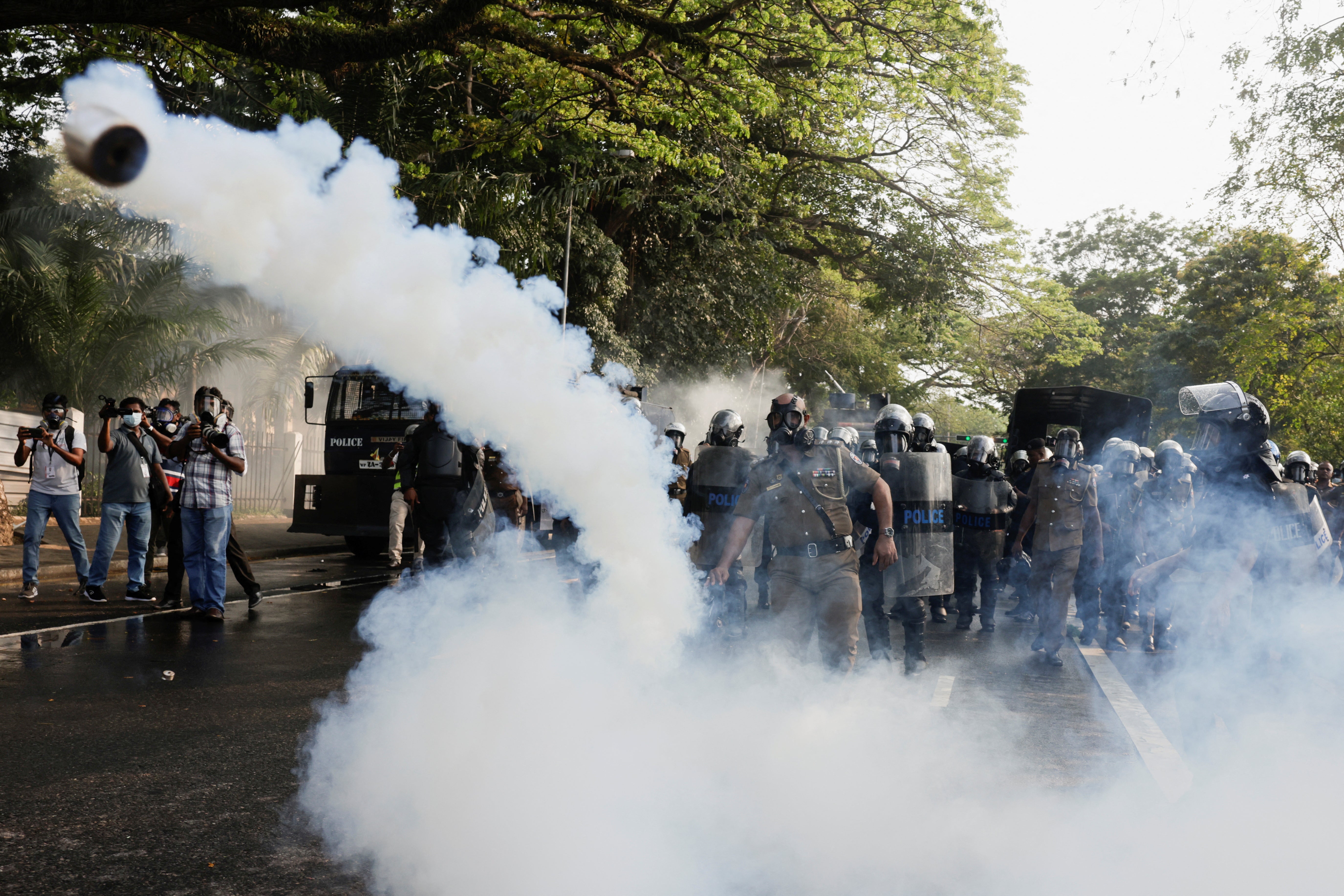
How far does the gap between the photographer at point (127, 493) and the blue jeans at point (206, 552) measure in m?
0.91

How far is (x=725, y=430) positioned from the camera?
8516 mm

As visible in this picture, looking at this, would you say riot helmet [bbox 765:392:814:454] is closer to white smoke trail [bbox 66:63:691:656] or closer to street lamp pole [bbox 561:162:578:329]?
white smoke trail [bbox 66:63:691:656]

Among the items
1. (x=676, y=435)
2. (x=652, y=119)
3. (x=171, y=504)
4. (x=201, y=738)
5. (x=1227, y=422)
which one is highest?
(x=652, y=119)

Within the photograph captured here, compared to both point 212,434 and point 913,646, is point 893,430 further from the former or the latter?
point 212,434

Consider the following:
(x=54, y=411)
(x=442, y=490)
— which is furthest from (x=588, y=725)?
(x=54, y=411)

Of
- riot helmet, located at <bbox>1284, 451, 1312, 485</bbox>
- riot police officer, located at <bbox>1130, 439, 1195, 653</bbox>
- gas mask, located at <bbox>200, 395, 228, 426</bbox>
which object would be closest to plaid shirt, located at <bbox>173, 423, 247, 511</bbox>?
gas mask, located at <bbox>200, 395, 228, 426</bbox>

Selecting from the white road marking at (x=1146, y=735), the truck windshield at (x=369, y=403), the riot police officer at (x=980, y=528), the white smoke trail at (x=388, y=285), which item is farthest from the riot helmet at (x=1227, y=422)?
the truck windshield at (x=369, y=403)

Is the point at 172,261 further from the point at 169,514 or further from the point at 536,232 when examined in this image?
the point at 169,514

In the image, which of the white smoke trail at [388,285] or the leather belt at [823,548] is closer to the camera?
the leather belt at [823,548]

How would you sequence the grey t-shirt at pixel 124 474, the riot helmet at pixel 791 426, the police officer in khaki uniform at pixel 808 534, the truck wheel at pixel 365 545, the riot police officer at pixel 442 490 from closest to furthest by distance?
the police officer in khaki uniform at pixel 808 534
the riot helmet at pixel 791 426
the riot police officer at pixel 442 490
the grey t-shirt at pixel 124 474
the truck wheel at pixel 365 545

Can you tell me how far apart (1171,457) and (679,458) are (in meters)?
5.08

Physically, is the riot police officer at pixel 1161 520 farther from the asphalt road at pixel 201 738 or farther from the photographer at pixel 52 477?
the photographer at pixel 52 477

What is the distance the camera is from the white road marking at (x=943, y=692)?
20.1 feet

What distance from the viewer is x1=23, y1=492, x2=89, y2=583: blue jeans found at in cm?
890
